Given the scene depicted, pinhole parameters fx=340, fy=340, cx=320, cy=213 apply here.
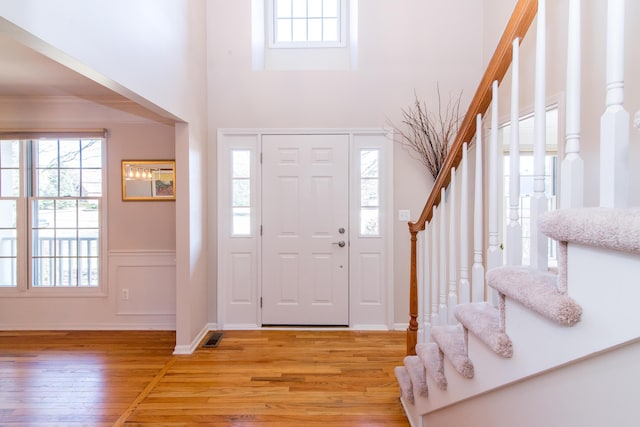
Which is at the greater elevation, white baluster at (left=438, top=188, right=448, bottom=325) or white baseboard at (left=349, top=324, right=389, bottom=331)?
white baluster at (left=438, top=188, right=448, bottom=325)

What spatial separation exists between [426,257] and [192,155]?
2203 millimetres

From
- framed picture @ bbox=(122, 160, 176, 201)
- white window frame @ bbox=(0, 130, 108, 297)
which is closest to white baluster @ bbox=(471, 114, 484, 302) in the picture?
framed picture @ bbox=(122, 160, 176, 201)

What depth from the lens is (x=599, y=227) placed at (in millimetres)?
606

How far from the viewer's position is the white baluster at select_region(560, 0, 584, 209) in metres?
0.78

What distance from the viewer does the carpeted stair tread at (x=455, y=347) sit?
1.19 meters

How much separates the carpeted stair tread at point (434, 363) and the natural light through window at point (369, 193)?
186cm

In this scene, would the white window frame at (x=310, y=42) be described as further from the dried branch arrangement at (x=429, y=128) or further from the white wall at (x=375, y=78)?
the dried branch arrangement at (x=429, y=128)

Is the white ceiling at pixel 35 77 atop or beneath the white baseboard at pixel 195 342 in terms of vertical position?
atop

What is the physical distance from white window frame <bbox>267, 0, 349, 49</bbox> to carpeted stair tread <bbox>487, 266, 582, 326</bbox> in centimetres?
329

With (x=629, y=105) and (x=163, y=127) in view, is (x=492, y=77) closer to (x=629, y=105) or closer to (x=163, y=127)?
(x=629, y=105)

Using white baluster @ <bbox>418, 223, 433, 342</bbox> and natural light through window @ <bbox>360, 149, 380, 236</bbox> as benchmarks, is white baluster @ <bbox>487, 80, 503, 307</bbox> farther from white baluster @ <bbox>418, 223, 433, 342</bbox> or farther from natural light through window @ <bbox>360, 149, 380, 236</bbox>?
natural light through window @ <bbox>360, 149, 380, 236</bbox>

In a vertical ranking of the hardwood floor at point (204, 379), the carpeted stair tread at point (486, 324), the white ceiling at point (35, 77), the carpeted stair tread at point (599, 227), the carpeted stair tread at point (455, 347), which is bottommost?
the hardwood floor at point (204, 379)

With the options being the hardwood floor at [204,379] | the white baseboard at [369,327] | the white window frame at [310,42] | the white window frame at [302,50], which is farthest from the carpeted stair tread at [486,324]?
the white window frame at [310,42]

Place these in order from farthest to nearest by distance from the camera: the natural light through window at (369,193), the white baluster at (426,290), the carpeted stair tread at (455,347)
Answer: the natural light through window at (369,193)
the white baluster at (426,290)
the carpeted stair tread at (455,347)
